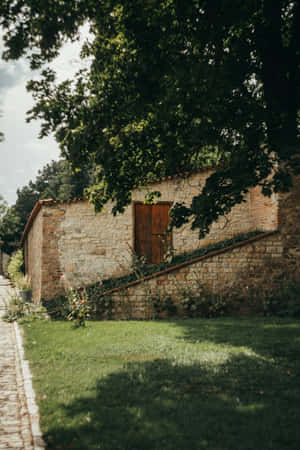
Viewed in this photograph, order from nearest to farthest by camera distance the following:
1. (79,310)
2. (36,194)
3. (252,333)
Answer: (252,333), (79,310), (36,194)

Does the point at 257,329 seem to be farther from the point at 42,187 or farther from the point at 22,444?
the point at 42,187

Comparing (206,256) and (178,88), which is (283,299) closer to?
(206,256)

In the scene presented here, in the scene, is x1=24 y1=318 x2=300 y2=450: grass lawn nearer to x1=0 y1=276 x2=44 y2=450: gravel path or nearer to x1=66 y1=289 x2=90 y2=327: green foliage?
x1=0 y1=276 x2=44 y2=450: gravel path

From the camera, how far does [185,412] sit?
148 inches

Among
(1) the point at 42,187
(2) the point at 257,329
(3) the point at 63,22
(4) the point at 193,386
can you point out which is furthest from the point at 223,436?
(1) the point at 42,187

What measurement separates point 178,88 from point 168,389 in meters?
4.12

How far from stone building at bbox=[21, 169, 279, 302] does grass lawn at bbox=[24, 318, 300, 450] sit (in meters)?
4.24

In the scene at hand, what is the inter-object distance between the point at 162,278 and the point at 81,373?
5286mm

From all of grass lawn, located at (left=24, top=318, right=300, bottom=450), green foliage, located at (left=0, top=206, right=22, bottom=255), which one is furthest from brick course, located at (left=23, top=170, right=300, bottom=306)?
green foliage, located at (left=0, top=206, right=22, bottom=255)

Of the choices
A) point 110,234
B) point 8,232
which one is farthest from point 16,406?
point 8,232

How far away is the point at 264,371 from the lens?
5.09 meters

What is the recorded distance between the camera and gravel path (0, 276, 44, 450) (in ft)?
11.3

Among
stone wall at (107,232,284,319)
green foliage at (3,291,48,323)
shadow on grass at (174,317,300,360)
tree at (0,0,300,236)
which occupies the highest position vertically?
tree at (0,0,300,236)

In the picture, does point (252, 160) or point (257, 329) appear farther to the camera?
point (257, 329)
